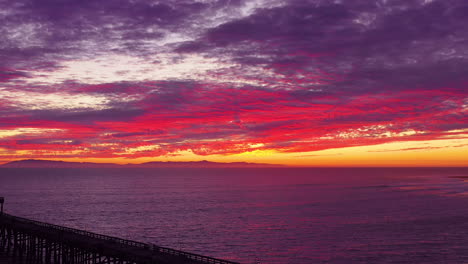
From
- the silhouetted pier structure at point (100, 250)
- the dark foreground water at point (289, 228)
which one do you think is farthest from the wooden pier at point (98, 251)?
→ the dark foreground water at point (289, 228)

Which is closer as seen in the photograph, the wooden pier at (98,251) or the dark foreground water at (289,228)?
the wooden pier at (98,251)

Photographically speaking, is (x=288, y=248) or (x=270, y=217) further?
(x=270, y=217)

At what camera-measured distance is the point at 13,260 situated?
161ft

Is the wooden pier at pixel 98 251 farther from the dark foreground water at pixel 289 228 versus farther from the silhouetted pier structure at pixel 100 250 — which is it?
the dark foreground water at pixel 289 228

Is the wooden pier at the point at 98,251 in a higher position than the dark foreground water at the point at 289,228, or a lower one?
higher

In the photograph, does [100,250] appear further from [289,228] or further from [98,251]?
[289,228]

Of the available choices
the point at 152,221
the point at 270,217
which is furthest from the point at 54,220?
the point at 270,217

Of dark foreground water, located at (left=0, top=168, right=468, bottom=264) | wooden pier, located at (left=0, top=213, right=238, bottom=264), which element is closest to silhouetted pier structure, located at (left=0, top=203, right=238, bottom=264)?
wooden pier, located at (left=0, top=213, right=238, bottom=264)

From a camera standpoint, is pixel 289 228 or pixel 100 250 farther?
pixel 289 228

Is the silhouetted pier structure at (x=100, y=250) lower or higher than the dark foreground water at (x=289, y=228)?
higher

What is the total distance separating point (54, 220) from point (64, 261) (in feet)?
169

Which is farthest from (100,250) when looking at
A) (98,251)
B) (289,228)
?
(289,228)

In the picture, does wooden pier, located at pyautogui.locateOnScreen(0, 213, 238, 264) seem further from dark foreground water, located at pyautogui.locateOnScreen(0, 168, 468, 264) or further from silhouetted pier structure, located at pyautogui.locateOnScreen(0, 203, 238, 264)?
dark foreground water, located at pyautogui.locateOnScreen(0, 168, 468, 264)

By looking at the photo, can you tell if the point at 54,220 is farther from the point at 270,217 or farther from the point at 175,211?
the point at 270,217
